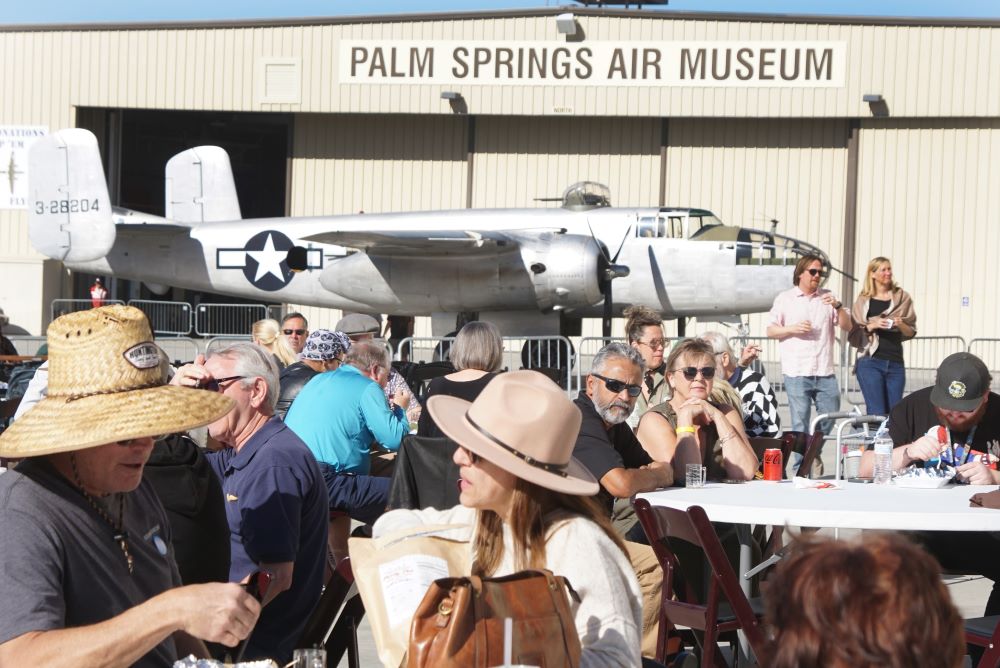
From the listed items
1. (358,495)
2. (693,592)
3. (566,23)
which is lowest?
(693,592)

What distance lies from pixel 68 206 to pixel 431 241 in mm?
7360

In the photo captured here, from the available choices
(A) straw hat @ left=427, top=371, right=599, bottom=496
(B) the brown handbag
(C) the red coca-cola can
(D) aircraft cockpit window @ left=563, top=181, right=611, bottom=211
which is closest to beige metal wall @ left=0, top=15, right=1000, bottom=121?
(D) aircraft cockpit window @ left=563, top=181, right=611, bottom=211

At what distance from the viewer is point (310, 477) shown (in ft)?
11.7

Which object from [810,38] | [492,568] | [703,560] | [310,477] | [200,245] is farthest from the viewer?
[810,38]

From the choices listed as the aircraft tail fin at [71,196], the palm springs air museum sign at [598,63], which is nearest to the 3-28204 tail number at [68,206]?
the aircraft tail fin at [71,196]

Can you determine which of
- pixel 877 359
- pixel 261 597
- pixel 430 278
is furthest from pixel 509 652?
pixel 430 278

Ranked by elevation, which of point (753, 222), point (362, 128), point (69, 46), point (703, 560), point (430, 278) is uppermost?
point (69, 46)

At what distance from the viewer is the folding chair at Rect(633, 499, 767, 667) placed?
12.3 feet

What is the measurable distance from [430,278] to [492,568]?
16010mm

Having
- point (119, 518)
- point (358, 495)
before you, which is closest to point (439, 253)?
point (358, 495)

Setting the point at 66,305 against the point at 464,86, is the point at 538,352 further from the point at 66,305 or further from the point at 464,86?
the point at 66,305

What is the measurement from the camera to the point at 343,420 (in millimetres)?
5715

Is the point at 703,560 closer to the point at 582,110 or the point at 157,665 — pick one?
the point at 157,665

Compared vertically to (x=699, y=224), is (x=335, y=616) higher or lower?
lower
